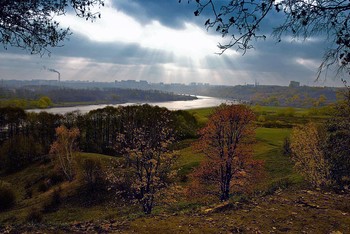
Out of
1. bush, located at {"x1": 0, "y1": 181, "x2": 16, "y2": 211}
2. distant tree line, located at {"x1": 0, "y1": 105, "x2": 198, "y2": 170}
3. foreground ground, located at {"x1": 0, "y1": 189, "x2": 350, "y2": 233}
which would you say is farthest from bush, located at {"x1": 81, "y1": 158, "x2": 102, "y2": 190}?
distant tree line, located at {"x1": 0, "y1": 105, "x2": 198, "y2": 170}

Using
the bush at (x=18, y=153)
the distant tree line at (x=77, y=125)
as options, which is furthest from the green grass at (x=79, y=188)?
the distant tree line at (x=77, y=125)

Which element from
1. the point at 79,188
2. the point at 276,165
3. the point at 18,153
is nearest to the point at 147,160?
the point at 79,188

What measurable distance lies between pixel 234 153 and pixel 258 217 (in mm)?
13585

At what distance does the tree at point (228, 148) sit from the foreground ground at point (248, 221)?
1142 cm

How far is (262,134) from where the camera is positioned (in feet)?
214

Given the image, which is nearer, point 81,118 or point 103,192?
point 103,192

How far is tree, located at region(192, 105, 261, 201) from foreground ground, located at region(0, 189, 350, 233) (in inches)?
450

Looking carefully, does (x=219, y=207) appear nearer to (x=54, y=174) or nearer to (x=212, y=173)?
(x=212, y=173)

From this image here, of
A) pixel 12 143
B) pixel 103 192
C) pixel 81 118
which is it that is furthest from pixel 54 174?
pixel 81 118

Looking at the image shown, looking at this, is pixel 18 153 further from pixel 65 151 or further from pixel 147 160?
pixel 147 160

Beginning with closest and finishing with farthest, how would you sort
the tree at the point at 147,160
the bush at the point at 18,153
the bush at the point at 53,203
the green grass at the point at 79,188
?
the tree at the point at 147,160, the green grass at the point at 79,188, the bush at the point at 53,203, the bush at the point at 18,153

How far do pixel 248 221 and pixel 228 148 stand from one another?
1436cm

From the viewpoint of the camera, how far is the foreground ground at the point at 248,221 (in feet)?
28.2

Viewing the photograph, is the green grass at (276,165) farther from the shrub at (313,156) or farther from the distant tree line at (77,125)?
the distant tree line at (77,125)
